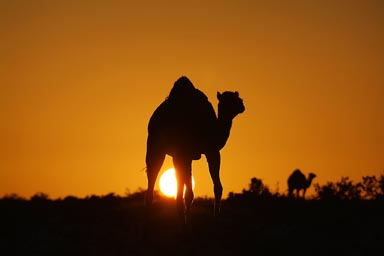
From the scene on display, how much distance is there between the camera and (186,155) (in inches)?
800

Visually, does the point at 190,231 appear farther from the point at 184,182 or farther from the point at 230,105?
the point at 230,105

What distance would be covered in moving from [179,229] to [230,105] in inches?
139

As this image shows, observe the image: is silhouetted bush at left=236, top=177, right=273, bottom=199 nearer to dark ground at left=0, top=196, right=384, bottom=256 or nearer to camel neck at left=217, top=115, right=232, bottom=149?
dark ground at left=0, top=196, right=384, bottom=256

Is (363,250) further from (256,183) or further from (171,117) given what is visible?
(256,183)

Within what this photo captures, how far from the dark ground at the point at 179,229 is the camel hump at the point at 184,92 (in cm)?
311

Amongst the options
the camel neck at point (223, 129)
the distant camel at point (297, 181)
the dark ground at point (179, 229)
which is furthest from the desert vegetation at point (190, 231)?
the distant camel at point (297, 181)

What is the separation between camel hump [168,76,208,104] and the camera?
2069 centimetres

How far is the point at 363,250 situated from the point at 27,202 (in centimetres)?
992

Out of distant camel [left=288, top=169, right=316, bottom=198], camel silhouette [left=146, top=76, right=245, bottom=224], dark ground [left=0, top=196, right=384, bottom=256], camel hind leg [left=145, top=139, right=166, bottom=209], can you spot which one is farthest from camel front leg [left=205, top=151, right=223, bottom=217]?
distant camel [left=288, top=169, right=316, bottom=198]

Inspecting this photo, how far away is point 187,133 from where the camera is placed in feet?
67.2

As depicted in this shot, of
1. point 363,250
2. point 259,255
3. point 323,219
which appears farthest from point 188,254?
point 323,219

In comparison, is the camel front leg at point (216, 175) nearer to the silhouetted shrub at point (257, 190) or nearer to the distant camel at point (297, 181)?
the silhouetted shrub at point (257, 190)

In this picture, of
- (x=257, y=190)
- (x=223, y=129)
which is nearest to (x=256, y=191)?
(x=257, y=190)

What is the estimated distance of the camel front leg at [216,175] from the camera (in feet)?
69.3
